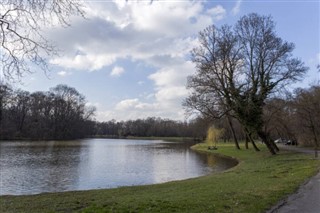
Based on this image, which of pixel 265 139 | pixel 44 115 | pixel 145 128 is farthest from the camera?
pixel 145 128

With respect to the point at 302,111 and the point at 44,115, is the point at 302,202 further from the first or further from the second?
the point at 44,115

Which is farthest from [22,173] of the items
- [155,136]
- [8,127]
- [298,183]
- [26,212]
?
→ [155,136]

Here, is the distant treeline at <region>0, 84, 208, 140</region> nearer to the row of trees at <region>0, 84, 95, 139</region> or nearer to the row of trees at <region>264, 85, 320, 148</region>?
the row of trees at <region>0, 84, 95, 139</region>

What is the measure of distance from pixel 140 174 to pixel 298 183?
15.5 meters

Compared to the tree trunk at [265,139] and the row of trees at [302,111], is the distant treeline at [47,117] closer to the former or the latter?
the row of trees at [302,111]

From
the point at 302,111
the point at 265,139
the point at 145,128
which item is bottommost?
the point at 265,139

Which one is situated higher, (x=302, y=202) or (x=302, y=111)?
(x=302, y=111)

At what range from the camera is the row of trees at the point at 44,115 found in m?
100

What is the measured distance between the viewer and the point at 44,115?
11156 centimetres

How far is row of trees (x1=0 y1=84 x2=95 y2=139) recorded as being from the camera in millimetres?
100312

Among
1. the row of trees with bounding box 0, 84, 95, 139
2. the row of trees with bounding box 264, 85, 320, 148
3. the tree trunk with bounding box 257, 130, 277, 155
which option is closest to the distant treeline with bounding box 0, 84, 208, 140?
the row of trees with bounding box 0, 84, 95, 139

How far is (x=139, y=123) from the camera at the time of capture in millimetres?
168625

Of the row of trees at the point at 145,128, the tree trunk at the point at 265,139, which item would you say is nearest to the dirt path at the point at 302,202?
the tree trunk at the point at 265,139

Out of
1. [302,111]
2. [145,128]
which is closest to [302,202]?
[302,111]
